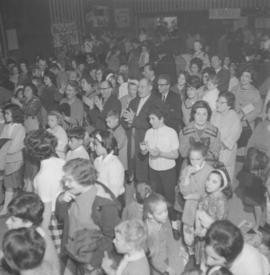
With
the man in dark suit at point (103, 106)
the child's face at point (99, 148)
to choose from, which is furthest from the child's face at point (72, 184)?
the man in dark suit at point (103, 106)

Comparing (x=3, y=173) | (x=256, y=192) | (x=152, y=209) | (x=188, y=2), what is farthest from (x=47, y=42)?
(x=152, y=209)

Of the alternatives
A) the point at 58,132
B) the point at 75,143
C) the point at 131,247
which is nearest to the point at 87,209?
the point at 131,247

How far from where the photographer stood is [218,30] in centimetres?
1502

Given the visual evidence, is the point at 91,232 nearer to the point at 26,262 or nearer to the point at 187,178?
the point at 26,262

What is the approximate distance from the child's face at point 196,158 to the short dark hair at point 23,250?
194 centimetres

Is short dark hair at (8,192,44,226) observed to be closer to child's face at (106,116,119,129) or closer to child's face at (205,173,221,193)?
child's face at (205,173,221,193)

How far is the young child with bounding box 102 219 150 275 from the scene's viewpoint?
10.1 feet

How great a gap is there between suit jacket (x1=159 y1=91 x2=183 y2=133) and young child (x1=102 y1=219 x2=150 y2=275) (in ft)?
10.3

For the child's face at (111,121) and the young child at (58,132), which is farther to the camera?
the child's face at (111,121)

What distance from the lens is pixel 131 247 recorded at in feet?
10.1

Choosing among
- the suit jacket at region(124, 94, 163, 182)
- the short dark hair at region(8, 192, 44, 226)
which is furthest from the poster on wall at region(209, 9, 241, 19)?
the short dark hair at region(8, 192, 44, 226)

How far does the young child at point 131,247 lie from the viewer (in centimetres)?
306

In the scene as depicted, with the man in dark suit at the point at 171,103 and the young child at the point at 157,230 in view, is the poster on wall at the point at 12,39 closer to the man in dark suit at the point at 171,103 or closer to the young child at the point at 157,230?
the man in dark suit at the point at 171,103

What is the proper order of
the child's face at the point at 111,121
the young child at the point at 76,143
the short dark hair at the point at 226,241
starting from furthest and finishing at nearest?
1. the child's face at the point at 111,121
2. the young child at the point at 76,143
3. the short dark hair at the point at 226,241
